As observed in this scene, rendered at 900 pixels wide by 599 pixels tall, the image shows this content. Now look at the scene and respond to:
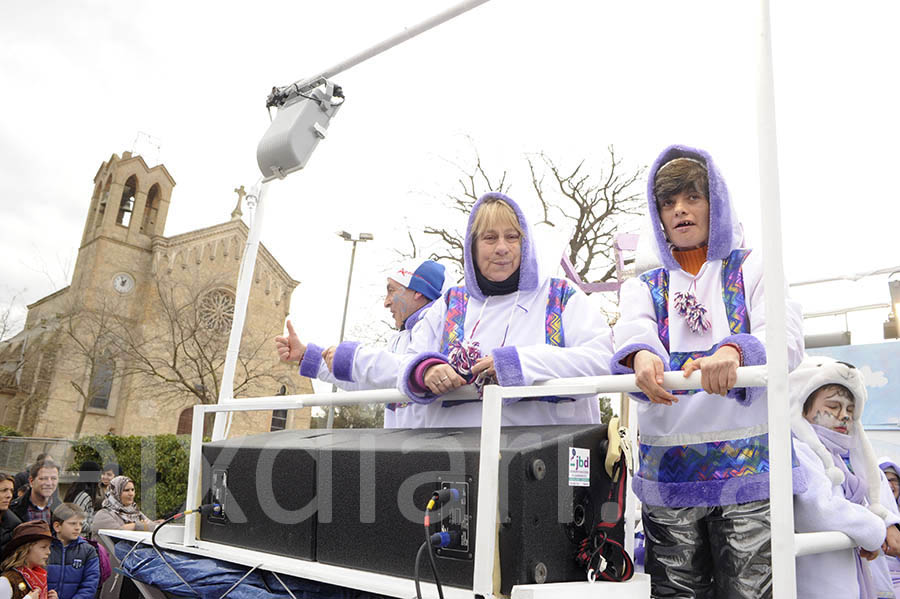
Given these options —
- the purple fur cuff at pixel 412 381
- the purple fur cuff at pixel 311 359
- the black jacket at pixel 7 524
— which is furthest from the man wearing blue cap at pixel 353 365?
the black jacket at pixel 7 524

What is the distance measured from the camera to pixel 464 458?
1601 millimetres

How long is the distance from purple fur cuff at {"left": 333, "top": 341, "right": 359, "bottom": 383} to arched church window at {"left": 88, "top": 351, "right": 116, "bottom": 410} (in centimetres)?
2331

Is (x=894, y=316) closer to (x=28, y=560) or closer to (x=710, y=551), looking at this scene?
(x=710, y=551)

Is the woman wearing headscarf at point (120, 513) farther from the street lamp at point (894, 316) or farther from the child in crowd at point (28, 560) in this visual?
the street lamp at point (894, 316)

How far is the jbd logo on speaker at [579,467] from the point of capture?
5.35 ft

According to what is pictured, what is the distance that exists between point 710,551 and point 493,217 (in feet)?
4.24

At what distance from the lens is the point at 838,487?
2.43 m

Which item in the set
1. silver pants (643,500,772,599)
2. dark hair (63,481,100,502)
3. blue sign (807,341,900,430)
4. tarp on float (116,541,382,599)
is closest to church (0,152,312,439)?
dark hair (63,481,100,502)

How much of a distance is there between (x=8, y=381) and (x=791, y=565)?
35.3m

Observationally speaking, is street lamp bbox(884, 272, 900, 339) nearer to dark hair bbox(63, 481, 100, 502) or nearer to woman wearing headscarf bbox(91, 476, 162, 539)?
woman wearing headscarf bbox(91, 476, 162, 539)

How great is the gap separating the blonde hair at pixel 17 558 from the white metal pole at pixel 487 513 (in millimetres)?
4335

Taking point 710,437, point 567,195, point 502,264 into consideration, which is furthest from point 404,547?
point 567,195

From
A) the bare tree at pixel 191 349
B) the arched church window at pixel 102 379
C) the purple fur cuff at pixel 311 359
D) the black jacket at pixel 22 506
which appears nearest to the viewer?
the purple fur cuff at pixel 311 359

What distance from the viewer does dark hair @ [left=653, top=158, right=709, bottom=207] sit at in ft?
6.75
